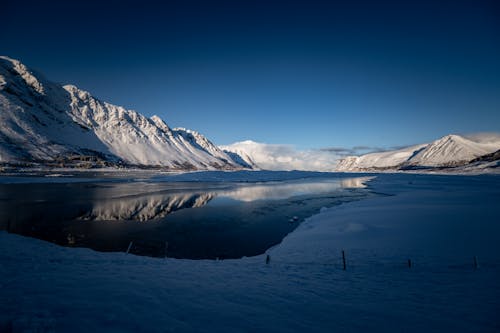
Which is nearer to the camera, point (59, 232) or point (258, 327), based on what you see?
point (258, 327)

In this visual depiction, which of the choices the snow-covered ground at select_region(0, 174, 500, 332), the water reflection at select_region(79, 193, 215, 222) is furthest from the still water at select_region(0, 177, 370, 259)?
the snow-covered ground at select_region(0, 174, 500, 332)

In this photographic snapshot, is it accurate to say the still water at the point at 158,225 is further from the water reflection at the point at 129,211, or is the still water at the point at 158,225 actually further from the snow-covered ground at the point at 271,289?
the snow-covered ground at the point at 271,289

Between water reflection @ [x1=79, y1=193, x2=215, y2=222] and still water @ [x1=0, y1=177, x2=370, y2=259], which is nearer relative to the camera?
still water @ [x1=0, y1=177, x2=370, y2=259]

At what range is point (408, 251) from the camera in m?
13.5

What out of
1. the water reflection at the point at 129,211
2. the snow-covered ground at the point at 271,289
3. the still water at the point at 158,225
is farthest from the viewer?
the water reflection at the point at 129,211

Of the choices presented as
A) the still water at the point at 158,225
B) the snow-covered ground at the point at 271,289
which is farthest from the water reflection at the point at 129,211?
the snow-covered ground at the point at 271,289

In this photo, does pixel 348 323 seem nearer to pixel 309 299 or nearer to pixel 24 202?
pixel 309 299

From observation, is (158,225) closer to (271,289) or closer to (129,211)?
(129,211)

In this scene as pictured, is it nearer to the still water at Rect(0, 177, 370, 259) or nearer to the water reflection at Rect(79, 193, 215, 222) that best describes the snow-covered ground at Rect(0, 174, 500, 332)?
the still water at Rect(0, 177, 370, 259)

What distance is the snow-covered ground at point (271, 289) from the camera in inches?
238

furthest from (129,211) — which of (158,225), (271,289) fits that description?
(271,289)

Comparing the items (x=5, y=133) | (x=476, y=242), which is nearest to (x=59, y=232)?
(x=476, y=242)

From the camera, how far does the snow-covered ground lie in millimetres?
6035

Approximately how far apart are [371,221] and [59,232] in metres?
25.8
